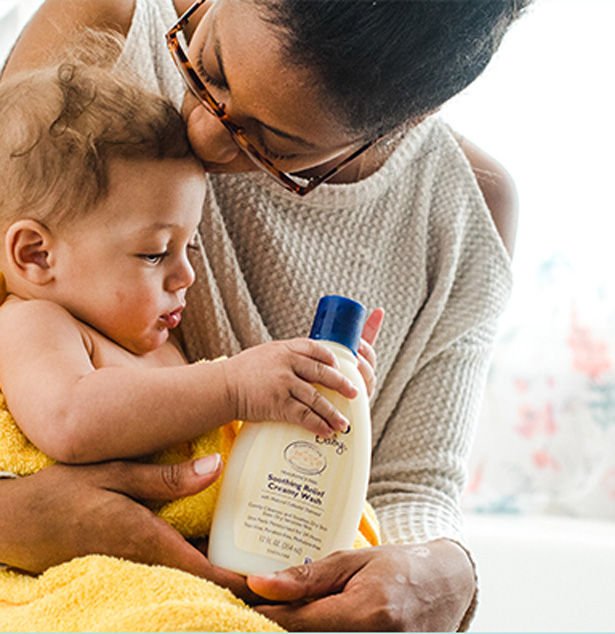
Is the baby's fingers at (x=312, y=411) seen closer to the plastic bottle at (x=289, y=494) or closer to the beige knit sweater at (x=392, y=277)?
the plastic bottle at (x=289, y=494)

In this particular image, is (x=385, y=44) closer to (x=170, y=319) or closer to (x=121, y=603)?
(x=170, y=319)

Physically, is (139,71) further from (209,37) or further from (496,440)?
(496,440)

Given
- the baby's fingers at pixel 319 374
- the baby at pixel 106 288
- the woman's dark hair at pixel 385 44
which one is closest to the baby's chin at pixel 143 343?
the baby at pixel 106 288

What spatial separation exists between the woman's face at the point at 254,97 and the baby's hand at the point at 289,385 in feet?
0.86

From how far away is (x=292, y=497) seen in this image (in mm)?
656

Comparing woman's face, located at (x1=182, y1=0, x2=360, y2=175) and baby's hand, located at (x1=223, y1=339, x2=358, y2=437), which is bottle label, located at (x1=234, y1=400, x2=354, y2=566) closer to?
baby's hand, located at (x1=223, y1=339, x2=358, y2=437)

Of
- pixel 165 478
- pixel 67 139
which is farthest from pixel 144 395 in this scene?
pixel 67 139

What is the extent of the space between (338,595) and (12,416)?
36cm

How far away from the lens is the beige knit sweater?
1.04 metres

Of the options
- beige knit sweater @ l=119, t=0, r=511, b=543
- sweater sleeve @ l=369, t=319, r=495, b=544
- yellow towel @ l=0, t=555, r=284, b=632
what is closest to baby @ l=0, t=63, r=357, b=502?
yellow towel @ l=0, t=555, r=284, b=632

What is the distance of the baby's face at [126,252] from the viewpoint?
0.75 meters

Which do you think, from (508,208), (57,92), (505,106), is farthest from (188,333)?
(505,106)

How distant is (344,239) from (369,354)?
314 millimetres

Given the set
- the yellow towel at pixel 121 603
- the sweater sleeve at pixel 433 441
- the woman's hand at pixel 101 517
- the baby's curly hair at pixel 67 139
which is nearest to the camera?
the yellow towel at pixel 121 603
